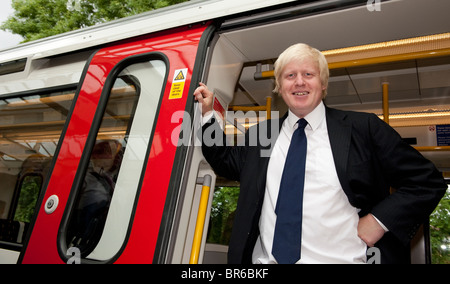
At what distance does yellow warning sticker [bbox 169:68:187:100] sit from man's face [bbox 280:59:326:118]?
1.93 ft

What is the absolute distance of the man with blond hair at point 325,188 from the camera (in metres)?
1.42

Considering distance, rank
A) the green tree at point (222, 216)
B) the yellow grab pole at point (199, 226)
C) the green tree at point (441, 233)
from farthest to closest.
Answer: the green tree at point (222, 216)
the green tree at point (441, 233)
the yellow grab pole at point (199, 226)

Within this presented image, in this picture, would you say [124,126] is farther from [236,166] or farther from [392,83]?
[392,83]

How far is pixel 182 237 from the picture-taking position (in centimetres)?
174

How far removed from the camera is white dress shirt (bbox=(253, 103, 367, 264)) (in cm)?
145

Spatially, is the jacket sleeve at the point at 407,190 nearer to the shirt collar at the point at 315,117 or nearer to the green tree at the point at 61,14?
the shirt collar at the point at 315,117

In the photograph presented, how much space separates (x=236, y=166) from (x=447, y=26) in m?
1.34

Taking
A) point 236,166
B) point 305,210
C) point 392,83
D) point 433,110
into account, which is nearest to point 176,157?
point 236,166

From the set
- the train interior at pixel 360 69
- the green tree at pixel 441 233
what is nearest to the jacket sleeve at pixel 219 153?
the train interior at pixel 360 69

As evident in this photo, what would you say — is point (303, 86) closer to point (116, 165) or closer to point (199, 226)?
point (199, 226)

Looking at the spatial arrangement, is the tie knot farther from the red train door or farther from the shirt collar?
the red train door

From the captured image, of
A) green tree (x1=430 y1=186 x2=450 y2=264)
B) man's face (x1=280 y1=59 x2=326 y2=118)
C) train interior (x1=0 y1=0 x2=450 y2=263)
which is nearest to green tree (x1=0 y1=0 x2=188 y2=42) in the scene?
train interior (x1=0 y1=0 x2=450 y2=263)

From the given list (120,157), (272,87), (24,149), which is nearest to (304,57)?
(120,157)

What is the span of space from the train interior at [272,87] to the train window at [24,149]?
0.04 feet
